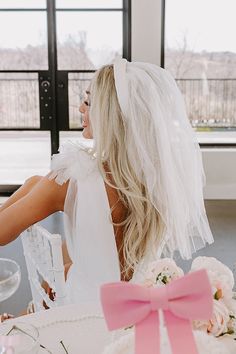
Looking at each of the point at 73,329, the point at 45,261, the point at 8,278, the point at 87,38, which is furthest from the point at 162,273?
the point at 87,38

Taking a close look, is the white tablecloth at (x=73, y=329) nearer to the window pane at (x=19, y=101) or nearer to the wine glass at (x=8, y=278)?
the wine glass at (x=8, y=278)

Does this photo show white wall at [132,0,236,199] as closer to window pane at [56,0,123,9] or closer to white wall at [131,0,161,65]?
white wall at [131,0,161,65]

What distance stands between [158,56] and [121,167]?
3.54m

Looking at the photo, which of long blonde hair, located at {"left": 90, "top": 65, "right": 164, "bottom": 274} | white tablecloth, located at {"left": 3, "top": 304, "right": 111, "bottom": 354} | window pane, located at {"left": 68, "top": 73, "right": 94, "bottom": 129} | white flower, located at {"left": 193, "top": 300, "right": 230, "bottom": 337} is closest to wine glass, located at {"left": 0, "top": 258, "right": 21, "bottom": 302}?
white tablecloth, located at {"left": 3, "top": 304, "right": 111, "bottom": 354}

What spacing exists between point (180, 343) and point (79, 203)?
0.98 meters

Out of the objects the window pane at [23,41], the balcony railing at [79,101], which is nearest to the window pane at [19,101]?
the balcony railing at [79,101]

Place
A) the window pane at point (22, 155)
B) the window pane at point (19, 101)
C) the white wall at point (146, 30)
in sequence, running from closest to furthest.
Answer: the white wall at point (146, 30) < the window pane at point (19, 101) < the window pane at point (22, 155)

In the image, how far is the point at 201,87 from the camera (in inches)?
203

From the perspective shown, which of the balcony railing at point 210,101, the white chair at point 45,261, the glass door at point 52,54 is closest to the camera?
the white chair at point 45,261

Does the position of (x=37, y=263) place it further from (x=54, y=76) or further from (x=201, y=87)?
(x=201, y=87)

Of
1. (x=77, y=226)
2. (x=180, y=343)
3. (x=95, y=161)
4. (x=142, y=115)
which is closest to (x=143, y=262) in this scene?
(x=77, y=226)

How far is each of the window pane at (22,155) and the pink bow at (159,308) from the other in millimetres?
4640

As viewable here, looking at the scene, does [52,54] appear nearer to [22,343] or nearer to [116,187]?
[116,187]

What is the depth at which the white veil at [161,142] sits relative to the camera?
1.53m
